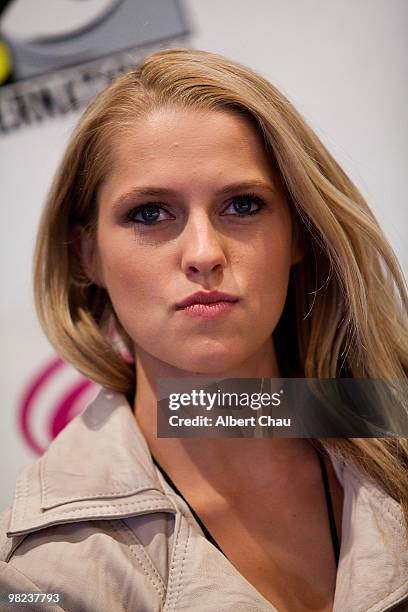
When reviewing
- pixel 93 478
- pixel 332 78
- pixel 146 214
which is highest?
pixel 332 78

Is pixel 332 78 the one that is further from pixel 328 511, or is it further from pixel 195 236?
pixel 328 511

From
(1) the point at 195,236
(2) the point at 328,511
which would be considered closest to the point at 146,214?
(1) the point at 195,236

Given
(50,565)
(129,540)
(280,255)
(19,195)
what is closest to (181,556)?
(129,540)

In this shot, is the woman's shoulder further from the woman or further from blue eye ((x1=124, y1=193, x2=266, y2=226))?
blue eye ((x1=124, y1=193, x2=266, y2=226))

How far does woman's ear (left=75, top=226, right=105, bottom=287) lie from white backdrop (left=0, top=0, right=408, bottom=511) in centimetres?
25

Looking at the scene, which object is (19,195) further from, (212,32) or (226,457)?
(226,457)

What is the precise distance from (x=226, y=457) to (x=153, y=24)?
0.87 meters

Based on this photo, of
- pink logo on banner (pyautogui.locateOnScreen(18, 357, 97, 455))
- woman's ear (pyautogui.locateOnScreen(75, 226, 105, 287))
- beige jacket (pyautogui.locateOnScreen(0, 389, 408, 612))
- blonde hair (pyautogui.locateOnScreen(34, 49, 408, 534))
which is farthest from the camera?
pink logo on banner (pyautogui.locateOnScreen(18, 357, 97, 455))

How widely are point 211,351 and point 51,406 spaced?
623mm

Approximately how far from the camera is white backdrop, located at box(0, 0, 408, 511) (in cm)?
126

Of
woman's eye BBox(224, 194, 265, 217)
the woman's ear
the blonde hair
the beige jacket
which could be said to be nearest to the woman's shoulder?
the beige jacket

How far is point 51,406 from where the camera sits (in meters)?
1.48

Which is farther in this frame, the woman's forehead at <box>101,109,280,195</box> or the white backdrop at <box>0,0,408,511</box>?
the white backdrop at <box>0,0,408,511</box>

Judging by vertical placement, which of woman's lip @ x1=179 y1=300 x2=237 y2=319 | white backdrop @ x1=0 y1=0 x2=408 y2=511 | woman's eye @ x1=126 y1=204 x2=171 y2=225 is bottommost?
woman's lip @ x1=179 y1=300 x2=237 y2=319
